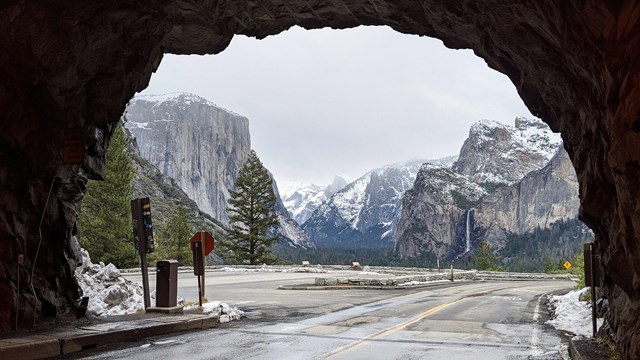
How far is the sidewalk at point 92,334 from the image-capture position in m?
8.57

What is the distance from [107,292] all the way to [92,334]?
597 centimetres

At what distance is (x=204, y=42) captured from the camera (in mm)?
15516

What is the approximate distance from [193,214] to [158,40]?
11025 centimetres

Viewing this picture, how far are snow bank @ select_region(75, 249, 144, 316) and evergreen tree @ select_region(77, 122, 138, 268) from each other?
72.8ft

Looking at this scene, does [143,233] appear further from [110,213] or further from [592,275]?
[110,213]

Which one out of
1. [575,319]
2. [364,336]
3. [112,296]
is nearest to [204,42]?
[112,296]

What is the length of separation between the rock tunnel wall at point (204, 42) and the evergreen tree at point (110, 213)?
2538cm

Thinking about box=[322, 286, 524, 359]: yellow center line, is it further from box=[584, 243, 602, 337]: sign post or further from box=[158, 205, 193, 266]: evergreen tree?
box=[158, 205, 193, 266]: evergreen tree

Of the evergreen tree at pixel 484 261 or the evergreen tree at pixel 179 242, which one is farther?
the evergreen tree at pixel 484 261

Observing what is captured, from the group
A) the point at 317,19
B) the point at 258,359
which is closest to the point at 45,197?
the point at 258,359

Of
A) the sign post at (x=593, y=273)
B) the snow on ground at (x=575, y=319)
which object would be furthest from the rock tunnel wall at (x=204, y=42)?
→ the snow on ground at (x=575, y=319)

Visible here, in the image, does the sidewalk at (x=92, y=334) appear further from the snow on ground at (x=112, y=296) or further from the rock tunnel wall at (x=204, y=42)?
the snow on ground at (x=112, y=296)

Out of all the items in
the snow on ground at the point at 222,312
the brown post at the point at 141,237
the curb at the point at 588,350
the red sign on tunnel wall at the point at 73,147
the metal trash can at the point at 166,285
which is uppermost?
the red sign on tunnel wall at the point at 73,147

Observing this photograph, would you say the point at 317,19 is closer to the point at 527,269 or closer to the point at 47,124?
the point at 47,124
